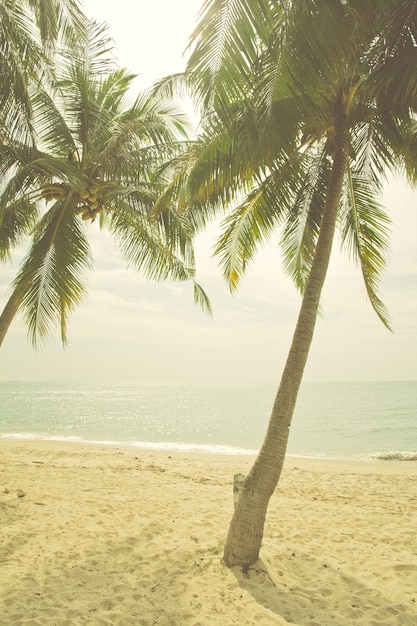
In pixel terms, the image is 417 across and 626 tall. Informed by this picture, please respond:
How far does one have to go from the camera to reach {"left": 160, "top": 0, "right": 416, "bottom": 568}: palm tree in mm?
3395

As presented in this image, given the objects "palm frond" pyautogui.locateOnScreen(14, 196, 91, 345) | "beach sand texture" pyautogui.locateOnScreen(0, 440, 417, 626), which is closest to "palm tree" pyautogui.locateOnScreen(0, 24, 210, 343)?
"palm frond" pyautogui.locateOnScreen(14, 196, 91, 345)

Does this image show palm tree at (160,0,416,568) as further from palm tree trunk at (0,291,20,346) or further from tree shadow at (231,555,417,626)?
palm tree trunk at (0,291,20,346)

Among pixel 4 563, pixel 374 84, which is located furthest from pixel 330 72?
pixel 4 563

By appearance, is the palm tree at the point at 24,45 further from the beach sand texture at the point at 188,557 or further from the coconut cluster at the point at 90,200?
the beach sand texture at the point at 188,557

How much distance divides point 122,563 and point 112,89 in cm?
905

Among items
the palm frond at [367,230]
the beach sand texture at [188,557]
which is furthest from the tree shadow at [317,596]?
the palm frond at [367,230]

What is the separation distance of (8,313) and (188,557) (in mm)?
4974

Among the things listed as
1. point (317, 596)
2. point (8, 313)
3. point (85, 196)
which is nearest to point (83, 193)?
point (85, 196)

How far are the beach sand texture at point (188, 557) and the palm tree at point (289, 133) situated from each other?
1.96 ft

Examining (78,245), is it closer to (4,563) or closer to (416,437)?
(4,563)

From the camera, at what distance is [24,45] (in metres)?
5.34

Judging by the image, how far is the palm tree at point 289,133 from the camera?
134 inches

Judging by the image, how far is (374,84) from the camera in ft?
13.1

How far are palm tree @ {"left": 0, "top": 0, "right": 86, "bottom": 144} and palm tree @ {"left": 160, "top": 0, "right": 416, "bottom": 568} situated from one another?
1762mm
